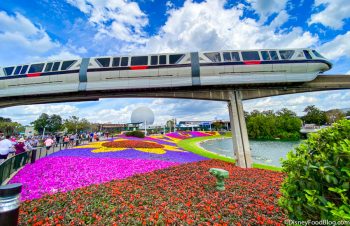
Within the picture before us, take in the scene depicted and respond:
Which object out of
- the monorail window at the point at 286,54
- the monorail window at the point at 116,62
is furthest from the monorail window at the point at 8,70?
the monorail window at the point at 286,54

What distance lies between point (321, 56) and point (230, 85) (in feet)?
22.7

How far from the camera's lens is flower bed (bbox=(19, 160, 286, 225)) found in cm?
439

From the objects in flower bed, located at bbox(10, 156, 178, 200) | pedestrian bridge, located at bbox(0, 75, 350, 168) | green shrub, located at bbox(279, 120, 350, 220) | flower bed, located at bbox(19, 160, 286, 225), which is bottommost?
flower bed, located at bbox(19, 160, 286, 225)

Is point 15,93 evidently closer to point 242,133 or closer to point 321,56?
point 242,133

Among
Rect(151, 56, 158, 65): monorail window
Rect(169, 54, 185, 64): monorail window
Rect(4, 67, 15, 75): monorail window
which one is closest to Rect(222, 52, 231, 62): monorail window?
Rect(169, 54, 185, 64): monorail window

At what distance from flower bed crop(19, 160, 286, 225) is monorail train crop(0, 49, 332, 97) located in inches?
282

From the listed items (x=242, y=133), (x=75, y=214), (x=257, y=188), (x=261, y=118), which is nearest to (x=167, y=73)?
(x=242, y=133)

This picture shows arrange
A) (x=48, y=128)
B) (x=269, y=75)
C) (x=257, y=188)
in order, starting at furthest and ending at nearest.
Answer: (x=48, y=128), (x=269, y=75), (x=257, y=188)

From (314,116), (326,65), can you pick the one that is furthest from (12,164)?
(314,116)

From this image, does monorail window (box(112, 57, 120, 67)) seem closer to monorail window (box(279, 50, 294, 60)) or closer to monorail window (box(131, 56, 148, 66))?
monorail window (box(131, 56, 148, 66))

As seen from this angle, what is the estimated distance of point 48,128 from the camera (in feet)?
281

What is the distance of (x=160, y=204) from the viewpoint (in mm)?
5250

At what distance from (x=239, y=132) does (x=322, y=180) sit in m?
11.1

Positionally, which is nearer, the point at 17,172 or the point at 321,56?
Answer: the point at 17,172
